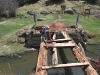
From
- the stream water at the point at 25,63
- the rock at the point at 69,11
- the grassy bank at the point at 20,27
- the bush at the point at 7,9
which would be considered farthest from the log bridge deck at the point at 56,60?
the bush at the point at 7,9

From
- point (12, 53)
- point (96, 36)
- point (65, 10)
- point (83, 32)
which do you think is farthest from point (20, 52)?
point (65, 10)

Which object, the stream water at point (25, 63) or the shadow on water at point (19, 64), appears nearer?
the stream water at point (25, 63)

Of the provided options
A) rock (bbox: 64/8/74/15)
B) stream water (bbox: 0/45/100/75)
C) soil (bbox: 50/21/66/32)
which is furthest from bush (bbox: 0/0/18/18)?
stream water (bbox: 0/45/100/75)

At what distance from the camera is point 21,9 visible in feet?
115

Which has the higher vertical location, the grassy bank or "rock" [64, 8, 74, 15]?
"rock" [64, 8, 74, 15]

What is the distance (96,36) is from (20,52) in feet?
28.2

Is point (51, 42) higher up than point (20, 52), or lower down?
higher up

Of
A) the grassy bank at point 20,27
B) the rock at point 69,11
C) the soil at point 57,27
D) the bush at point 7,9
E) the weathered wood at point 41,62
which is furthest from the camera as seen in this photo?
the rock at point 69,11

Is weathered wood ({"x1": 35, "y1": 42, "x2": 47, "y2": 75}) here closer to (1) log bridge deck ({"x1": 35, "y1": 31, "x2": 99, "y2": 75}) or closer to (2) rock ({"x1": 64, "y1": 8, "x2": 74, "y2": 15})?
(1) log bridge deck ({"x1": 35, "y1": 31, "x2": 99, "y2": 75})

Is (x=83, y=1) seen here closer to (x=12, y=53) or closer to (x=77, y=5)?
(x=77, y=5)

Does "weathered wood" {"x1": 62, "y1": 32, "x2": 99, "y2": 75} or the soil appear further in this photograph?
the soil

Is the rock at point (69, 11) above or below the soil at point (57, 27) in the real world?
below

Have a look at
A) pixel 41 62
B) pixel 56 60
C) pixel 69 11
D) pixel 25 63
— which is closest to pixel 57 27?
pixel 25 63

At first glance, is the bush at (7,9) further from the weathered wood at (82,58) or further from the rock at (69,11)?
the weathered wood at (82,58)
